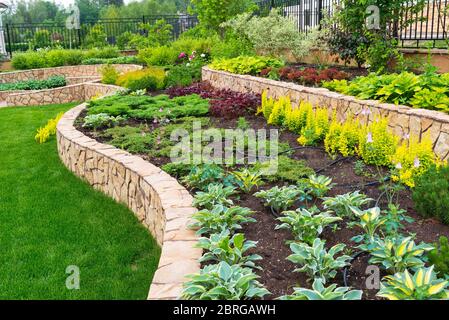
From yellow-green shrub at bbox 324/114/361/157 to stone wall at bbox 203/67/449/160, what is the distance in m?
0.26

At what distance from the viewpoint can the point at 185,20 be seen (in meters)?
23.8

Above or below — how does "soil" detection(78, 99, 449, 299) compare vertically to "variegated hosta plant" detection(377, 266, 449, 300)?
below

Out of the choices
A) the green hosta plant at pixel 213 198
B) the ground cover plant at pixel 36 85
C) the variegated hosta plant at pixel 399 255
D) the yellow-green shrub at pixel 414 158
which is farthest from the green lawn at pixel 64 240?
the ground cover plant at pixel 36 85

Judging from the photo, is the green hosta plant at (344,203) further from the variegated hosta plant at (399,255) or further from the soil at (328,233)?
the variegated hosta plant at (399,255)

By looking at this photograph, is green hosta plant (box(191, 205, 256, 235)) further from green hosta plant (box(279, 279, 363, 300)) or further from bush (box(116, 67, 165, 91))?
bush (box(116, 67, 165, 91))

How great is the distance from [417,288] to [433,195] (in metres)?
1.21

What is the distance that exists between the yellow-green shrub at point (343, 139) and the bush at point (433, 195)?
1.35 m

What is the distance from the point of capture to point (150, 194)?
3920 mm

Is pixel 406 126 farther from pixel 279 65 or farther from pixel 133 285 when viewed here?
pixel 279 65

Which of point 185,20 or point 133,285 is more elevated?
point 185,20

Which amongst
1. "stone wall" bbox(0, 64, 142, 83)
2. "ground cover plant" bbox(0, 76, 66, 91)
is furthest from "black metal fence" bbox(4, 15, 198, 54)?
"ground cover plant" bbox(0, 76, 66, 91)

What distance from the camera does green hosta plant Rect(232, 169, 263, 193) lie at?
3.86 meters

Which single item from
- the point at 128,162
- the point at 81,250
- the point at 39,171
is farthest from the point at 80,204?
the point at 39,171

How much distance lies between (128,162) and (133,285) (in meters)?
1.62
